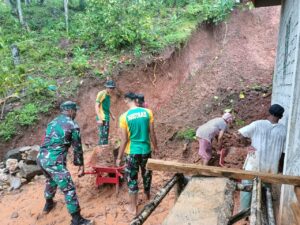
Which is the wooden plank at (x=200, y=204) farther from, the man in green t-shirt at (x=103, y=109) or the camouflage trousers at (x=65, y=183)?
the man in green t-shirt at (x=103, y=109)

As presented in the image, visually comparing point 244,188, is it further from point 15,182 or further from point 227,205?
point 15,182

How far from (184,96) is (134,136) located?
5.89 metres

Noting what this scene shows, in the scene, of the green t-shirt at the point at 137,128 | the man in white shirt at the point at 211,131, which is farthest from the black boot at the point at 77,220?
the man in white shirt at the point at 211,131

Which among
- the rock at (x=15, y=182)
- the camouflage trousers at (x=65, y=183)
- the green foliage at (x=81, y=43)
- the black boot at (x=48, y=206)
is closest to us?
the camouflage trousers at (x=65, y=183)

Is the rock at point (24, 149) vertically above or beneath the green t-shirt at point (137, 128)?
beneath

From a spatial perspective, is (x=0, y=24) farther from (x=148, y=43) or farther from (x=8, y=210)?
(x=8, y=210)

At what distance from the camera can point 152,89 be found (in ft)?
34.6

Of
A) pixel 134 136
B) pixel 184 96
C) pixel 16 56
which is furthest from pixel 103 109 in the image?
pixel 16 56

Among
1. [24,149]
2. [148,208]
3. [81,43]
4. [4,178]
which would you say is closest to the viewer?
[148,208]

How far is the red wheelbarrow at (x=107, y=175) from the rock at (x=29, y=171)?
1986 mm

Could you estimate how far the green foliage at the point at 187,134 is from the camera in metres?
7.71

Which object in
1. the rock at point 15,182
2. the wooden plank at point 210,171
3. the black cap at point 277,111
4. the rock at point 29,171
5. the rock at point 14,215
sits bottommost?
the rock at point 14,215

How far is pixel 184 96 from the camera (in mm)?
10680

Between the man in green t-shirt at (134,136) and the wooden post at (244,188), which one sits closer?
the wooden post at (244,188)
